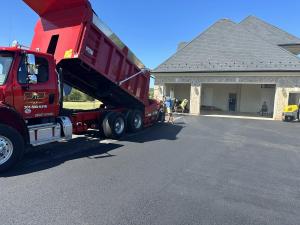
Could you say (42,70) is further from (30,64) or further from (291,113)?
(291,113)

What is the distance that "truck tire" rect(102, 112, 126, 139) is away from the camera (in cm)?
911

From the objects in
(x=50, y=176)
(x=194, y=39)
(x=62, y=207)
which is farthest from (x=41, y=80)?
(x=194, y=39)

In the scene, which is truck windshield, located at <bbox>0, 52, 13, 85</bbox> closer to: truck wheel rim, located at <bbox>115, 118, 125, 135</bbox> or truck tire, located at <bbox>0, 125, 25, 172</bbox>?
truck tire, located at <bbox>0, 125, 25, 172</bbox>

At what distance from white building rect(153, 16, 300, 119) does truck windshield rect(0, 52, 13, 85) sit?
17812 millimetres

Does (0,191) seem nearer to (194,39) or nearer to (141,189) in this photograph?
(141,189)

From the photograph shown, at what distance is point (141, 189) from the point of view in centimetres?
479

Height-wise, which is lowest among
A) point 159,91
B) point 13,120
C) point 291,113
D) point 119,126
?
point 119,126

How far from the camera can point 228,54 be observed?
894 inches

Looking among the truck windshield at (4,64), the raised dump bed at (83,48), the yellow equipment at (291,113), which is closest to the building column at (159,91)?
the yellow equipment at (291,113)

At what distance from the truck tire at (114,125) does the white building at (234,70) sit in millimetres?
13619

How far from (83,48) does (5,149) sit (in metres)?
3.28

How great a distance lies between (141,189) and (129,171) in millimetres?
1035

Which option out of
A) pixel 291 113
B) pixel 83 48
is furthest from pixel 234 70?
pixel 83 48

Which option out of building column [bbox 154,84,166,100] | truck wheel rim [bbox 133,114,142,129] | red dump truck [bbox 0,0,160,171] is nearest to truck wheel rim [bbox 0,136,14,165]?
red dump truck [bbox 0,0,160,171]
